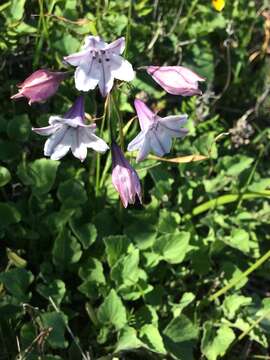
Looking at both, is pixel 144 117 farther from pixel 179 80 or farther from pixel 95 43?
pixel 95 43

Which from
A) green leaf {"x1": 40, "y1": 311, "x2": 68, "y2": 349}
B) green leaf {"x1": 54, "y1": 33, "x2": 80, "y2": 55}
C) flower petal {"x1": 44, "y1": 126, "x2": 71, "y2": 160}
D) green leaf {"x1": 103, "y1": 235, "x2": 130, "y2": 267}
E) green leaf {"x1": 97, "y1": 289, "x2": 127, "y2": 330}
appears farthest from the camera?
green leaf {"x1": 54, "y1": 33, "x2": 80, "y2": 55}

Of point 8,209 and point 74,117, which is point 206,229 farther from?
point 74,117

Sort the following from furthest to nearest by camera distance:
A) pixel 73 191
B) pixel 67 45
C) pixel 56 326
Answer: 1. pixel 67 45
2. pixel 73 191
3. pixel 56 326

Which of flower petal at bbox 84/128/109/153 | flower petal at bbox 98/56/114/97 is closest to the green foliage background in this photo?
flower petal at bbox 84/128/109/153

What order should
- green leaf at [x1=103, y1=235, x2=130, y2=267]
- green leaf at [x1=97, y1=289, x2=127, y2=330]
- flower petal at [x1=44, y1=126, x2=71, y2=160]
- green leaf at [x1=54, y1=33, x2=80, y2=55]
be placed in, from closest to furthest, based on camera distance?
flower petal at [x1=44, y1=126, x2=71, y2=160]
green leaf at [x1=97, y1=289, x2=127, y2=330]
green leaf at [x1=103, y1=235, x2=130, y2=267]
green leaf at [x1=54, y1=33, x2=80, y2=55]

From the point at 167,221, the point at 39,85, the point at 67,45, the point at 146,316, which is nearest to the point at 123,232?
the point at 167,221

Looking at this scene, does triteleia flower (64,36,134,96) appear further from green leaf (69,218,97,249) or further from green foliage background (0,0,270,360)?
green leaf (69,218,97,249)

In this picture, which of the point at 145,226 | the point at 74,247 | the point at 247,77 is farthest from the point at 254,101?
the point at 74,247
